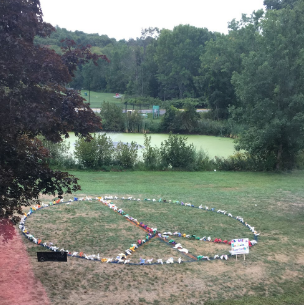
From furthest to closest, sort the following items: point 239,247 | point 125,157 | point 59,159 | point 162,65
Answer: point 162,65, point 125,157, point 59,159, point 239,247

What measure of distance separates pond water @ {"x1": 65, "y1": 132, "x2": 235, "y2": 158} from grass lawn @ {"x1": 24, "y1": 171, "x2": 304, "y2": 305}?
6.63 metres

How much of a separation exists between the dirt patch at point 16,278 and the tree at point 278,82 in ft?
34.2

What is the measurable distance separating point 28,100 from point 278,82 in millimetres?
11687

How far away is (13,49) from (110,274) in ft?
11.6

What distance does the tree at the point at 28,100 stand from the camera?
452 cm

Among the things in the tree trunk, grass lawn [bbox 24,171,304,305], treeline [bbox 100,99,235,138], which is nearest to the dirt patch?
grass lawn [bbox 24,171,304,305]

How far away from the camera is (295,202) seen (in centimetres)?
1070

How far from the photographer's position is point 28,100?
4715 millimetres

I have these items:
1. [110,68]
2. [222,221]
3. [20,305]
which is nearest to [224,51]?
[110,68]

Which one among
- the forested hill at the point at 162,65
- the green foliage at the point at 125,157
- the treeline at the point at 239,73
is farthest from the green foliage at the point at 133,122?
the forested hill at the point at 162,65

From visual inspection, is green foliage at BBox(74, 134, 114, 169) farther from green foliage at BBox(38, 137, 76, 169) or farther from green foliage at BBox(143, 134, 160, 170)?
green foliage at BBox(143, 134, 160, 170)

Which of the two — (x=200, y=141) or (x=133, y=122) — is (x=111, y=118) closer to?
(x=133, y=122)

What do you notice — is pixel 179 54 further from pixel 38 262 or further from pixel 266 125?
pixel 38 262

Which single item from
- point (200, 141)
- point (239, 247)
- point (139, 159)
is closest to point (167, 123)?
point (200, 141)
